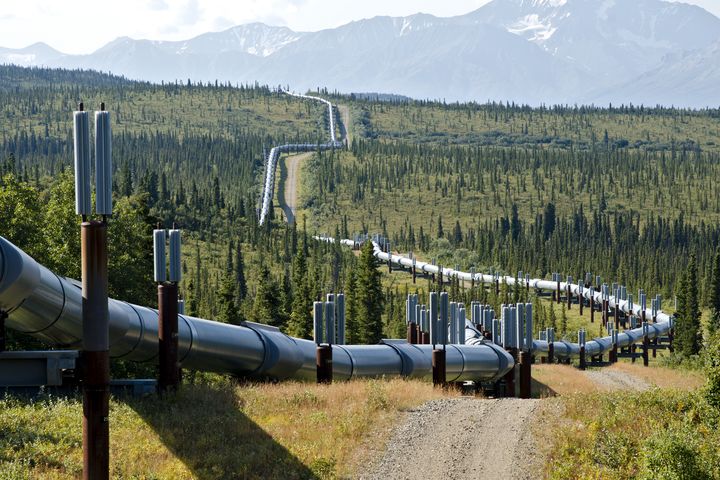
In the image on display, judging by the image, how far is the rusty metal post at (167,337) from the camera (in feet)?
85.9

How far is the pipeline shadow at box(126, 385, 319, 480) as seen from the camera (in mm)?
21234

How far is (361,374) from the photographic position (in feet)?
117

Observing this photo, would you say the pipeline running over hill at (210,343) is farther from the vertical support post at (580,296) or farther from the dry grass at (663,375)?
the vertical support post at (580,296)

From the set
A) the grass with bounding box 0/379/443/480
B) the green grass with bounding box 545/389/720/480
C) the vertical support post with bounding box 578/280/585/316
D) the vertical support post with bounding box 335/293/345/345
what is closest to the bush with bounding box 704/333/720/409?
the green grass with bounding box 545/389/720/480

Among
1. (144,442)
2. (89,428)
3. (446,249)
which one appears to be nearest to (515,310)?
(144,442)

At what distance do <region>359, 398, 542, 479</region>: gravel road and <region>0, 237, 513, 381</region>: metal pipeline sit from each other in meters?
6.25

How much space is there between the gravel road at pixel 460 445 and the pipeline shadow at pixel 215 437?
1986 millimetres

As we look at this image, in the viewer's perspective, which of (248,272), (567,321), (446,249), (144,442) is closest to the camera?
(144,442)

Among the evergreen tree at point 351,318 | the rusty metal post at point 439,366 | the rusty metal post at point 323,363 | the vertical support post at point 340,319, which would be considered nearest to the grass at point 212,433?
the rusty metal post at point 323,363

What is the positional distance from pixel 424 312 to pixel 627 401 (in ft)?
105

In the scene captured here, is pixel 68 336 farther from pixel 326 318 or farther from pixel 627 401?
pixel 627 401

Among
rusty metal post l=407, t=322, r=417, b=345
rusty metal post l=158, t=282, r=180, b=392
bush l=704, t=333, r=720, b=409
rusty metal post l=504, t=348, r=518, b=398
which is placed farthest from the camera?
rusty metal post l=407, t=322, r=417, b=345

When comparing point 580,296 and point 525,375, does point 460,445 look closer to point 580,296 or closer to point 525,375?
point 525,375

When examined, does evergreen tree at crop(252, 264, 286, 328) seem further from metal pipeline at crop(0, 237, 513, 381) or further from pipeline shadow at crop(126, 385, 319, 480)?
pipeline shadow at crop(126, 385, 319, 480)
